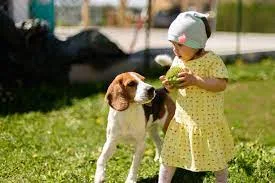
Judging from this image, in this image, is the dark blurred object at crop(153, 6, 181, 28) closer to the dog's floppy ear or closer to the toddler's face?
the dog's floppy ear

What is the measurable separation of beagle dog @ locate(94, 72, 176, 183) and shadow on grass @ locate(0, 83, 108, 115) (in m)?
3.02

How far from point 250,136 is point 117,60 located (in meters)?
4.37

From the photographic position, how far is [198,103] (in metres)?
4.53

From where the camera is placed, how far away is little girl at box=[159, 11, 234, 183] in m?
4.43

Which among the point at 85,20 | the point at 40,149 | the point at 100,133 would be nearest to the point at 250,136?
the point at 100,133

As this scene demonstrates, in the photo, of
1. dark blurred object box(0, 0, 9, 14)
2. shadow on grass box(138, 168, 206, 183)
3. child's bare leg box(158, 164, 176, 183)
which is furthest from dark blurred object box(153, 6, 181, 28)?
child's bare leg box(158, 164, 176, 183)

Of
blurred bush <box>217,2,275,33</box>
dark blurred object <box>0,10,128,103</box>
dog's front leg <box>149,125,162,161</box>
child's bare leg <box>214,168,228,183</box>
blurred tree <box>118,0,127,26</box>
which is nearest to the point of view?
child's bare leg <box>214,168,228,183</box>

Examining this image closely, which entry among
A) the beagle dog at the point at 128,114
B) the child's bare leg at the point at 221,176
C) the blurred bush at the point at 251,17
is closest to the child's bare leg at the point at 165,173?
the child's bare leg at the point at 221,176

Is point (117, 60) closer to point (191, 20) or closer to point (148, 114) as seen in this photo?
point (148, 114)

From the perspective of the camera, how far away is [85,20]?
17.4 metres

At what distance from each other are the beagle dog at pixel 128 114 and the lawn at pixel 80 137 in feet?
1.07

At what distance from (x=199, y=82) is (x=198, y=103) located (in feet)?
0.69

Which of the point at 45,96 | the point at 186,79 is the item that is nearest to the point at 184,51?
the point at 186,79

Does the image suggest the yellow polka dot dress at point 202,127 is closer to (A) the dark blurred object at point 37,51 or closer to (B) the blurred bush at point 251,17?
(A) the dark blurred object at point 37,51
